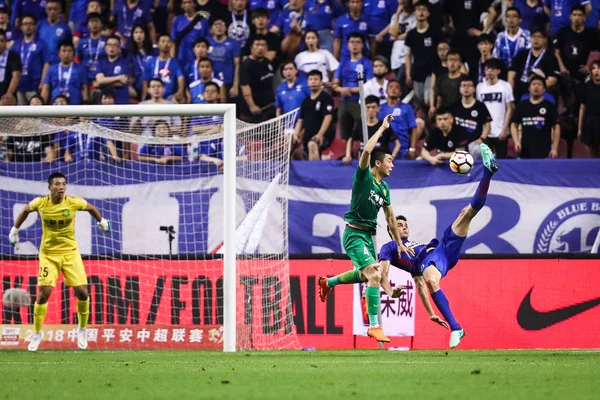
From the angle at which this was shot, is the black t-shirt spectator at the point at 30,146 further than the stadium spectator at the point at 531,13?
No

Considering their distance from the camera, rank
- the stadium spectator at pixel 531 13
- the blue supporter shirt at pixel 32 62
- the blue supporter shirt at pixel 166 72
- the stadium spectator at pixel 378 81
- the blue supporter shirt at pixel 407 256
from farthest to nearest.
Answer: the blue supporter shirt at pixel 32 62
the blue supporter shirt at pixel 166 72
the stadium spectator at pixel 531 13
the stadium spectator at pixel 378 81
the blue supporter shirt at pixel 407 256

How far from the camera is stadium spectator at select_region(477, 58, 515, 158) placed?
17.1 meters

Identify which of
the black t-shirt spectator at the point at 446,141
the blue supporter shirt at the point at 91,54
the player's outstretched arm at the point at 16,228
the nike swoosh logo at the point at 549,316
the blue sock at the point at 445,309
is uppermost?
Answer: the blue supporter shirt at the point at 91,54

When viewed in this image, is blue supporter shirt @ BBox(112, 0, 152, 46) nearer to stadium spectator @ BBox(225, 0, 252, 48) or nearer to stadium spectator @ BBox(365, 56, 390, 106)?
stadium spectator @ BBox(225, 0, 252, 48)

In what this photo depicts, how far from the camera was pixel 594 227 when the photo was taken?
16.3 metres

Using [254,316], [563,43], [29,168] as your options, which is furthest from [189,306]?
[563,43]

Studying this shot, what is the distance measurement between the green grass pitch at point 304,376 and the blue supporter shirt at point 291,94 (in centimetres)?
626

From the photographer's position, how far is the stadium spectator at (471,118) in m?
16.8

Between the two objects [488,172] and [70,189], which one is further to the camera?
[70,189]

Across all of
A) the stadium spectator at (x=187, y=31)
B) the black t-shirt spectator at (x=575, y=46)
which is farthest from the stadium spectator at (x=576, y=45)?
the stadium spectator at (x=187, y=31)

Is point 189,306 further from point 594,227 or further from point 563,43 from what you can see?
point 563,43

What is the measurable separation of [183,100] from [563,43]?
6.61 m

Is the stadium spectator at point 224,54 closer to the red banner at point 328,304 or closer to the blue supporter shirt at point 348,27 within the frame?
the blue supporter shirt at point 348,27

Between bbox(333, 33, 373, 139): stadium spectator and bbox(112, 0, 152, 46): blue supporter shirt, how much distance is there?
447 centimetres
